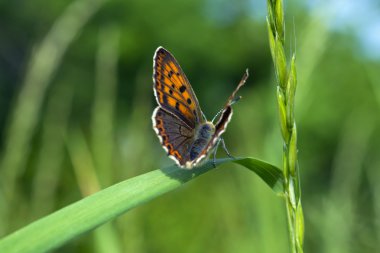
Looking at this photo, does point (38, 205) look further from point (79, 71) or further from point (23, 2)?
point (23, 2)

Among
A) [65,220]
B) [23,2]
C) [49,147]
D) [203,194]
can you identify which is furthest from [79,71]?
[65,220]

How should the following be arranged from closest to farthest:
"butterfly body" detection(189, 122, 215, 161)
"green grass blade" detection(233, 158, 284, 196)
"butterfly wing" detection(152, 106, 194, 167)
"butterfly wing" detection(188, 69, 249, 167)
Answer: "green grass blade" detection(233, 158, 284, 196)
"butterfly wing" detection(188, 69, 249, 167)
"butterfly wing" detection(152, 106, 194, 167)
"butterfly body" detection(189, 122, 215, 161)

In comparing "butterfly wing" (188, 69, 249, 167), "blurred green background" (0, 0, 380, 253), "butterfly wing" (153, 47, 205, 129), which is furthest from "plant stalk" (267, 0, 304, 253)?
"butterfly wing" (153, 47, 205, 129)

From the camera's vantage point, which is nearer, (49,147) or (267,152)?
(267,152)

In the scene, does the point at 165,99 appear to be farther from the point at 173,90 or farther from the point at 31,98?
the point at 31,98

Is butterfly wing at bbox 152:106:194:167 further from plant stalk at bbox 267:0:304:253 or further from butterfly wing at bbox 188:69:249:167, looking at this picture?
plant stalk at bbox 267:0:304:253

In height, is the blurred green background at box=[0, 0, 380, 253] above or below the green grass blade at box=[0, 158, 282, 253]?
below
